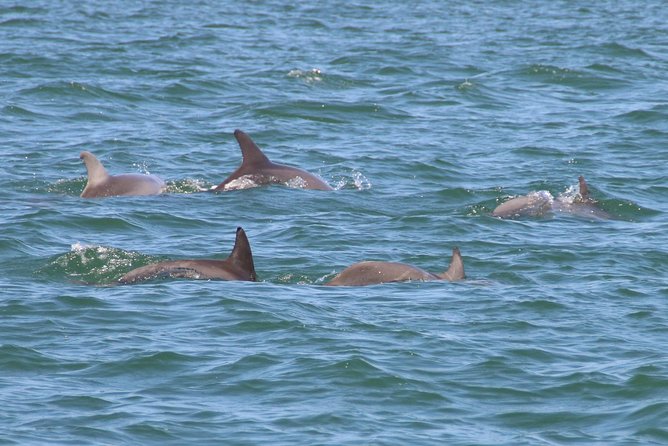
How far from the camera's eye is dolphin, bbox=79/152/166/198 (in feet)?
61.9

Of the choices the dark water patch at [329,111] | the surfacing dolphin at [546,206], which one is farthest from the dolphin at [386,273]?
the dark water patch at [329,111]

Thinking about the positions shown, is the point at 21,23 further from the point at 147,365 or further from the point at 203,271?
the point at 147,365

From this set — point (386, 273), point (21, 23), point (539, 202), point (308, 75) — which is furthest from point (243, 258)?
point (21, 23)

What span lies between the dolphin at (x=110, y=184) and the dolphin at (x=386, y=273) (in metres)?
5.24

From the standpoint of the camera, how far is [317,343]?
1233cm

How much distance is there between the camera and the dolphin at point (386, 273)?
14344mm

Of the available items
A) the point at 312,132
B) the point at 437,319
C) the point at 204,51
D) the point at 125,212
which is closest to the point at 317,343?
the point at 437,319

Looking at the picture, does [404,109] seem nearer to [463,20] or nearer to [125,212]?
[125,212]

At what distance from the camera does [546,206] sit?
18.4 m

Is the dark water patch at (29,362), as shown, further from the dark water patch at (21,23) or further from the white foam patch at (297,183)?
the dark water patch at (21,23)

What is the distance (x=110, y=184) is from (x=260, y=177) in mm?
1955

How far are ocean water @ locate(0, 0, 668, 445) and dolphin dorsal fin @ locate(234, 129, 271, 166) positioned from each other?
18.3 inches

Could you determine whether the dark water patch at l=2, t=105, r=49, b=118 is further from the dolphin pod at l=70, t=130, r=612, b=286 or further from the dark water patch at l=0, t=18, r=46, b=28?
the dark water patch at l=0, t=18, r=46, b=28

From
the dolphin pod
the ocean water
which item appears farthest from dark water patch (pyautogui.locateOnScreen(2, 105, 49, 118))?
the dolphin pod
